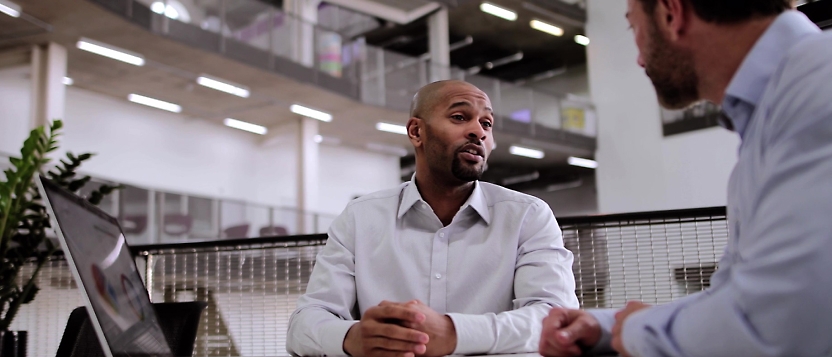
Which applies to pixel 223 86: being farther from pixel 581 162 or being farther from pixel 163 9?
pixel 581 162

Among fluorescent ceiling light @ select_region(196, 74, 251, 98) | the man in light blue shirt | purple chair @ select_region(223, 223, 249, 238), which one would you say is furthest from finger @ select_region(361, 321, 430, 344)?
purple chair @ select_region(223, 223, 249, 238)

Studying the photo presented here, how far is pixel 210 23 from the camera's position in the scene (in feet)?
37.4

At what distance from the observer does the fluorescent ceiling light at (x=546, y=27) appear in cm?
1770

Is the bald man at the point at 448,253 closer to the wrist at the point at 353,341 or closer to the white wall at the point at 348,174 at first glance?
the wrist at the point at 353,341

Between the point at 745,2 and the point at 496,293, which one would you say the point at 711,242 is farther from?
the point at 745,2

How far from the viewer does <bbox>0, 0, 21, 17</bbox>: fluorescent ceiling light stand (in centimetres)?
913

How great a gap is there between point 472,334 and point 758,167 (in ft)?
2.69

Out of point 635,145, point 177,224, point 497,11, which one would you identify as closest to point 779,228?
point 177,224

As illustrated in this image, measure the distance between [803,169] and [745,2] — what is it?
0.80 ft

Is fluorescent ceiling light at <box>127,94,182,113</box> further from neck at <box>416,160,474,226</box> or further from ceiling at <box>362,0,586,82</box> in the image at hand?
neck at <box>416,160,474,226</box>

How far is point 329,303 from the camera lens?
1.80m

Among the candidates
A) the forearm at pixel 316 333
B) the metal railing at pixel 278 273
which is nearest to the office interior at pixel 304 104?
the metal railing at pixel 278 273

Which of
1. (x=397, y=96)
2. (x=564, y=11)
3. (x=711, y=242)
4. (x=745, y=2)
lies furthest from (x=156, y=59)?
(x=745, y=2)

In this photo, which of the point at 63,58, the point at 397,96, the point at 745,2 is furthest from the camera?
the point at 397,96
